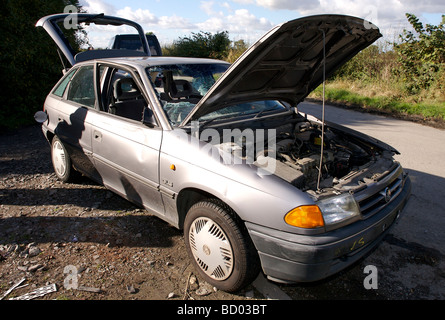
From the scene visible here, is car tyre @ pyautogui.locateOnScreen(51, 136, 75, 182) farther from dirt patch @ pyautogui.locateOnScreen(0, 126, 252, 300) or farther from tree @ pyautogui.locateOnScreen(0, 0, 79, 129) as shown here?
tree @ pyautogui.locateOnScreen(0, 0, 79, 129)

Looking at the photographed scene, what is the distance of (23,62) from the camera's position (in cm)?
782

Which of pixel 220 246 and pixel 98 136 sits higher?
pixel 98 136

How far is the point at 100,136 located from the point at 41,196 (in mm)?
1452

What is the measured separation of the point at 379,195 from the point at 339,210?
56cm

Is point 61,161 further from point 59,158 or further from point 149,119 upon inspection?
point 149,119

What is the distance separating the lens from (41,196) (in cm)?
416

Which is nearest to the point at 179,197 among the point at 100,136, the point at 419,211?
the point at 100,136

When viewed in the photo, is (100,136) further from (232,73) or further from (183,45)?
(183,45)

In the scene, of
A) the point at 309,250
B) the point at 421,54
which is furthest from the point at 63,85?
the point at 421,54

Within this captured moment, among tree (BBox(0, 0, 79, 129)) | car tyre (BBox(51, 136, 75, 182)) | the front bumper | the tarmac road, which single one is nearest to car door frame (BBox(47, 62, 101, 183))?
car tyre (BBox(51, 136, 75, 182))

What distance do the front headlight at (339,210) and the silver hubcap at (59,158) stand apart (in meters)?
3.55

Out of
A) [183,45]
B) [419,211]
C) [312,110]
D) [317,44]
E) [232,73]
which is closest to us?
[232,73]

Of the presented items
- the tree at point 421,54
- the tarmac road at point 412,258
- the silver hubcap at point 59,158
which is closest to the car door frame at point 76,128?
the silver hubcap at point 59,158

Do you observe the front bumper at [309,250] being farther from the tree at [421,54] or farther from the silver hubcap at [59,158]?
the tree at [421,54]
